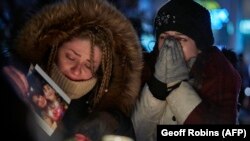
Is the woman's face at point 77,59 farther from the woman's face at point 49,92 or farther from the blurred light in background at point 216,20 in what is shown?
the blurred light in background at point 216,20

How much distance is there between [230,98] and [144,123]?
0.75 ft

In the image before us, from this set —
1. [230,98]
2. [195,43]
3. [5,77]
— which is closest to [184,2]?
[195,43]

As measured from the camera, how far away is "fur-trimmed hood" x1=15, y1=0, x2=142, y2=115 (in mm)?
1130

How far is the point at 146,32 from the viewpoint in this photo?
145 centimetres

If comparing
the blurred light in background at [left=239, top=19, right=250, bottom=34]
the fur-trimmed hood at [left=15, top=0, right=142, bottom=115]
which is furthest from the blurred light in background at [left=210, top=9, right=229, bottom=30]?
the blurred light in background at [left=239, top=19, right=250, bottom=34]

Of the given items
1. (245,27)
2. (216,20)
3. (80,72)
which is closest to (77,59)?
(80,72)

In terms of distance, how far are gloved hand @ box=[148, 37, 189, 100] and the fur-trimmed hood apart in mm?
62

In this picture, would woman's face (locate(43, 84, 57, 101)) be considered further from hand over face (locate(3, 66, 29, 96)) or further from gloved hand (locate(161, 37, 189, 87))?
gloved hand (locate(161, 37, 189, 87))

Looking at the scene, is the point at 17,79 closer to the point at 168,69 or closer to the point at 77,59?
the point at 77,59

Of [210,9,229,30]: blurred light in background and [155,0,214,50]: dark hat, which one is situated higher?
[155,0,214,50]: dark hat

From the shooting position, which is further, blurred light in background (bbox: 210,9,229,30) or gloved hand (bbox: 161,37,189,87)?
blurred light in background (bbox: 210,9,229,30)

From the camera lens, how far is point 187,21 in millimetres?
1170

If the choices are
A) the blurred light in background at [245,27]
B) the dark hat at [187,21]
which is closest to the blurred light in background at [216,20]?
the dark hat at [187,21]

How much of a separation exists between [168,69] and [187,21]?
0.14 meters
